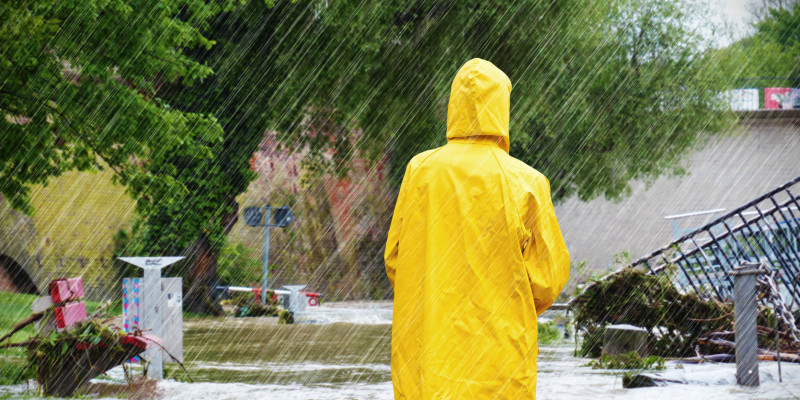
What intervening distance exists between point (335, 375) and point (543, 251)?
16.9ft

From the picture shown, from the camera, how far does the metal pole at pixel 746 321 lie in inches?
262

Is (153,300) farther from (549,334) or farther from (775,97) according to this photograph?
(775,97)

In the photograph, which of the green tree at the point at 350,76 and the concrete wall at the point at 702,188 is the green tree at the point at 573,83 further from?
the concrete wall at the point at 702,188

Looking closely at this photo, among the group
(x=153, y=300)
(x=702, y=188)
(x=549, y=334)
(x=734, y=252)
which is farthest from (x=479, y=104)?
(x=702, y=188)

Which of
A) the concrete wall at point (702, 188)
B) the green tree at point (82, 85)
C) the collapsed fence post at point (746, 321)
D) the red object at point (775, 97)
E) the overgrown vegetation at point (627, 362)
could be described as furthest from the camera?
the red object at point (775, 97)

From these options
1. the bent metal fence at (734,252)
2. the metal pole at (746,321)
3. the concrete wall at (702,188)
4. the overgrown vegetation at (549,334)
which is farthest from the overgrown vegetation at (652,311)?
the concrete wall at (702,188)

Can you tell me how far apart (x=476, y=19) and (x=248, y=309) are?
27.6 ft

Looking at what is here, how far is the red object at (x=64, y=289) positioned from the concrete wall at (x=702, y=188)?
24.1 m

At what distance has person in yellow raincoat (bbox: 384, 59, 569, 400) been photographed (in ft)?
10.9

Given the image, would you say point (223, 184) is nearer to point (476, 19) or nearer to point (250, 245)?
point (476, 19)

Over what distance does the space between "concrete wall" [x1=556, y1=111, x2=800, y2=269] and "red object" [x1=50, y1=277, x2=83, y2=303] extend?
24.1 m

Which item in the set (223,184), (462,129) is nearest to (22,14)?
(462,129)

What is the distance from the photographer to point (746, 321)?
6691mm

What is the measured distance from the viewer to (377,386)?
726 centimetres
